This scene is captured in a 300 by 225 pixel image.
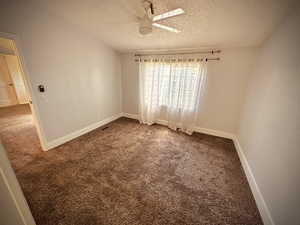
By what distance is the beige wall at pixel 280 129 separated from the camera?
0.99 m

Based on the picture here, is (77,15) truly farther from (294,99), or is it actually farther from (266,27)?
(294,99)

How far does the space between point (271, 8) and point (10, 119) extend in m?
6.04

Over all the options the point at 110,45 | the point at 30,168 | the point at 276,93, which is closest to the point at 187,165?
the point at 276,93

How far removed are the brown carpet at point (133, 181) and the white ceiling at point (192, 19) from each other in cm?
209

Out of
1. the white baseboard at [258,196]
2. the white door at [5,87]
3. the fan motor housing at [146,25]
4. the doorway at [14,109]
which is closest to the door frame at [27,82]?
the doorway at [14,109]

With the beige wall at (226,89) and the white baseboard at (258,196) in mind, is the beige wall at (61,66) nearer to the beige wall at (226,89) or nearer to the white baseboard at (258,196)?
the beige wall at (226,89)

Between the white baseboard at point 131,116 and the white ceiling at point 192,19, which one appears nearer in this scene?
the white ceiling at point 192,19

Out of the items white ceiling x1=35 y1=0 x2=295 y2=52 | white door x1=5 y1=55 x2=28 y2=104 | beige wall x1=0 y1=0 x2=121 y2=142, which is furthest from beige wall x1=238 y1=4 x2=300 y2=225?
white door x1=5 y1=55 x2=28 y2=104

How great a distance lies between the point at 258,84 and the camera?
195 centimetres

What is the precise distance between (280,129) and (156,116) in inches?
103

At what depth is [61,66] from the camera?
7.47 ft

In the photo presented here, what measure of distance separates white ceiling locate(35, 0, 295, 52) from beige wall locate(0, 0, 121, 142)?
258 mm

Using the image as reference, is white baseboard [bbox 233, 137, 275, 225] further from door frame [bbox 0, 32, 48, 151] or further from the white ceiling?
door frame [bbox 0, 32, 48, 151]

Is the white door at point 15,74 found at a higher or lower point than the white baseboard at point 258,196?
higher
